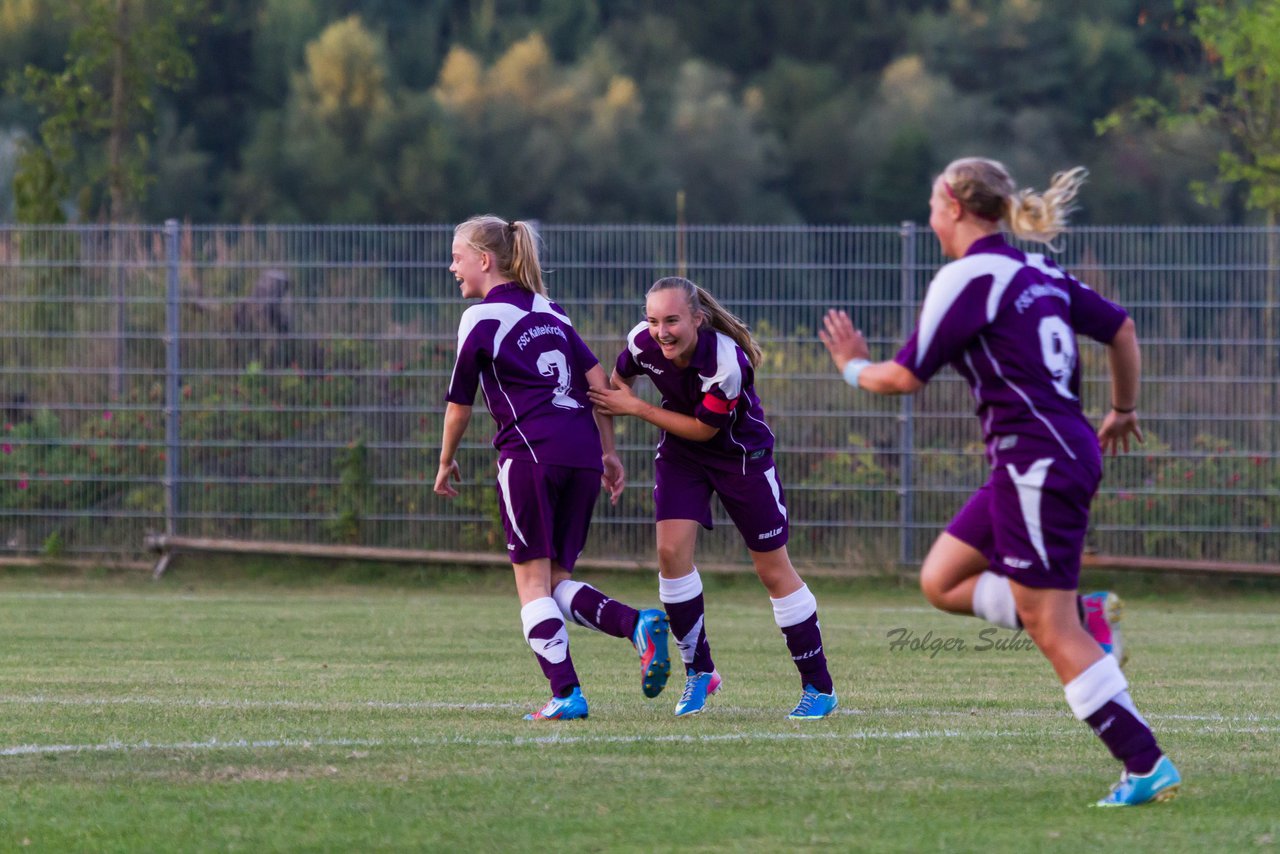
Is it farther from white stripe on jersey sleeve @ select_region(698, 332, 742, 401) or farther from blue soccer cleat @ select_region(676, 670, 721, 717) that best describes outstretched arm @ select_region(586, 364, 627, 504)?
blue soccer cleat @ select_region(676, 670, 721, 717)

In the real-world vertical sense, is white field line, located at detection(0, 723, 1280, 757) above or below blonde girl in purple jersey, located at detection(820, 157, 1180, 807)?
below

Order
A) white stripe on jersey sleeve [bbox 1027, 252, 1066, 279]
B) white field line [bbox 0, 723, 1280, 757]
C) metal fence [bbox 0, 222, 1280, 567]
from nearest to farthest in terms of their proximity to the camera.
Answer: white stripe on jersey sleeve [bbox 1027, 252, 1066, 279], white field line [bbox 0, 723, 1280, 757], metal fence [bbox 0, 222, 1280, 567]

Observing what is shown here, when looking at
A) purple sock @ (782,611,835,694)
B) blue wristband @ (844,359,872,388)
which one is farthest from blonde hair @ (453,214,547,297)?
blue wristband @ (844,359,872,388)

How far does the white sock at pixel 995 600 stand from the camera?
4844 millimetres

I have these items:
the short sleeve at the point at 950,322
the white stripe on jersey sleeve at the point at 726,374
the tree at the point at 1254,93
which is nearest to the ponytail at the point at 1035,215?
the short sleeve at the point at 950,322

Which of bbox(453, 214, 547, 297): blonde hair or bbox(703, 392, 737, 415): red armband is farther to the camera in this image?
bbox(453, 214, 547, 297): blonde hair

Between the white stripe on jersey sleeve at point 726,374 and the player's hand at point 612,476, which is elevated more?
the white stripe on jersey sleeve at point 726,374

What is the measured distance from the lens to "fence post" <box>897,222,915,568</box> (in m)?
14.0

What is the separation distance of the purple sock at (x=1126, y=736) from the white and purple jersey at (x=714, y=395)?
2152 mm

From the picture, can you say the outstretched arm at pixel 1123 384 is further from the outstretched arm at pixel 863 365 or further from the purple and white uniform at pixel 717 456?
the purple and white uniform at pixel 717 456

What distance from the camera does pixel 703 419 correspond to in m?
6.49

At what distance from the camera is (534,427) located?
21.3ft

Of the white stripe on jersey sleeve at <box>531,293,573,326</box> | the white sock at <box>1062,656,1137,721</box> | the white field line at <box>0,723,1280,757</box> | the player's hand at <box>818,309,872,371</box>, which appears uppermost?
the white stripe on jersey sleeve at <box>531,293,573,326</box>

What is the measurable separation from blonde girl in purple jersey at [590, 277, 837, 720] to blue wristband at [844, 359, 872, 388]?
159 cm
